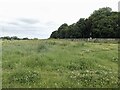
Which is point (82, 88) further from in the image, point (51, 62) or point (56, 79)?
point (51, 62)

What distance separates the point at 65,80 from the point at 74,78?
2.08 feet

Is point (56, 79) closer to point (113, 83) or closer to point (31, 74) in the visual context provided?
point (31, 74)

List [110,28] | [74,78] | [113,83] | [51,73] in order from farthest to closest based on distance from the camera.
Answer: [110,28]
[51,73]
[74,78]
[113,83]

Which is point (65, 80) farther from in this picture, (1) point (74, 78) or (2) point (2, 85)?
(2) point (2, 85)

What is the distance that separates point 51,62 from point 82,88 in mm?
8566

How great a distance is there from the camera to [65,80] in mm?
15328

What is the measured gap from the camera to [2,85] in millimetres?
14266

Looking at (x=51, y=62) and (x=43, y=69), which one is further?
(x=51, y=62)

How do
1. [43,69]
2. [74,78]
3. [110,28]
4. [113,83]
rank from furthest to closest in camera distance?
[110,28] → [43,69] → [74,78] → [113,83]

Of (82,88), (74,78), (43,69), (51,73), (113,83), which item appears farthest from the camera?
(43,69)

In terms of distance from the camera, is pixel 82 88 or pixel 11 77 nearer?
pixel 82 88

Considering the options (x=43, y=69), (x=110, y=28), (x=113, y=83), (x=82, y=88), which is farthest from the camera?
(x=110, y=28)

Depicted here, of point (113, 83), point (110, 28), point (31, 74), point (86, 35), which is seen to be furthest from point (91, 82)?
point (86, 35)

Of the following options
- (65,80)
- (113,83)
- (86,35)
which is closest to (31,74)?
(65,80)
